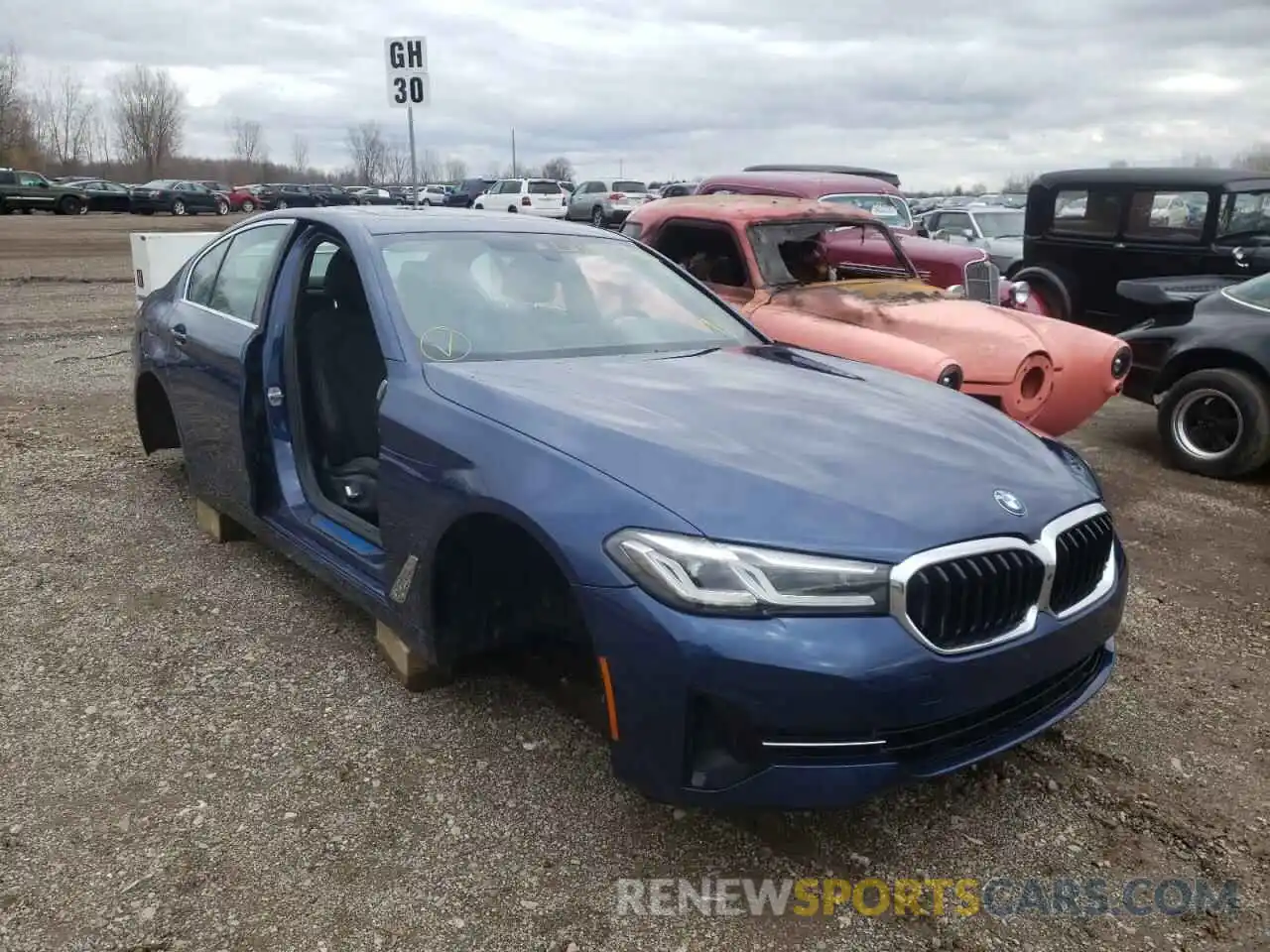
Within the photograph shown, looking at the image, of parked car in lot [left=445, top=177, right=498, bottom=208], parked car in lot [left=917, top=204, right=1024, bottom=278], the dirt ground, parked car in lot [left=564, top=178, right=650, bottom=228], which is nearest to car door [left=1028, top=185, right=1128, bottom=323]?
parked car in lot [left=917, top=204, right=1024, bottom=278]

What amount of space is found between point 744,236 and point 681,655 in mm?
4855

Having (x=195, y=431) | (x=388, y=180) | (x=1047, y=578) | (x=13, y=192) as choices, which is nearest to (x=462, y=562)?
(x=1047, y=578)

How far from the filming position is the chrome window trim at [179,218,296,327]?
167 inches

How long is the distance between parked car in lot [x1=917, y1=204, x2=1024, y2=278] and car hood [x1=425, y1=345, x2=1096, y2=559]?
11.9m

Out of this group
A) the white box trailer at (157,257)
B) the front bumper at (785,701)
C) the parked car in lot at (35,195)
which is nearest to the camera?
the front bumper at (785,701)

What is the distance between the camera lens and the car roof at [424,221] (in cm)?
373

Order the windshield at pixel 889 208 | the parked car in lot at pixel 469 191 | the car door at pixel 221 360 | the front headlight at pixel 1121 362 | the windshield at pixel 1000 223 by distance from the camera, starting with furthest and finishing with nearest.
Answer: the parked car in lot at pixel 469 191 < the windshield at pixel 1000 223 < the windshield at pixel 889 208 < the front headlight at pixel 1121 362 < the car door at pixel 221 360

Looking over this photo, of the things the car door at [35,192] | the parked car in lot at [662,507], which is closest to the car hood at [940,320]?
the parked car in lot at [662,507]

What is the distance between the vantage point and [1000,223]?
49.9ft

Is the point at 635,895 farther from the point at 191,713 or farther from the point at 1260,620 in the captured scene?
the point at 1260,620

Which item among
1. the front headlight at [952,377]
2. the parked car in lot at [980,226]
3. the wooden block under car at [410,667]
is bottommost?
the wooden block under car at [410,667]

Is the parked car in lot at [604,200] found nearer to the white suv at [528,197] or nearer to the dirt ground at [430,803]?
the white suv at [528,197]

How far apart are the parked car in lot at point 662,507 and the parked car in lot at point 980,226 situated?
1152 centimetres

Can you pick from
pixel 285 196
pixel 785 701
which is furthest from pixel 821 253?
pixel 285 196
